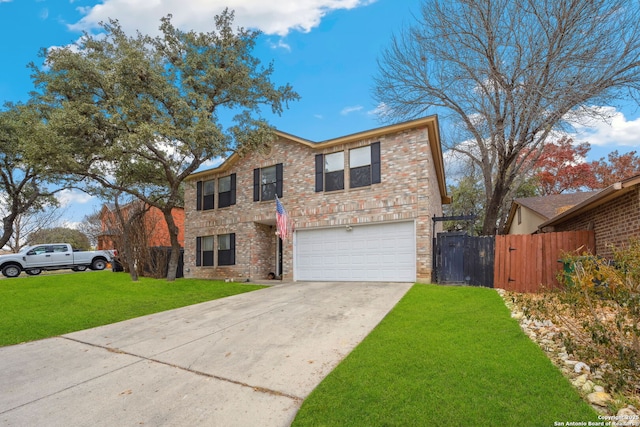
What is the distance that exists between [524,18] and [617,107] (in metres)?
4.37

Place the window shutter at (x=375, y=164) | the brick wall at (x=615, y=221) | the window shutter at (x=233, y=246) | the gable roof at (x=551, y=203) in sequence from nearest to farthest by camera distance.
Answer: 1. the brick wall at (x=615, y=221)
2. the window shutter at (x=375, y=164)
3. the gable roof at (x=551, y=203)
4. the window shutter at (x=233, y=246)

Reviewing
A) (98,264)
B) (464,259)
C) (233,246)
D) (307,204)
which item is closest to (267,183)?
(307,204)

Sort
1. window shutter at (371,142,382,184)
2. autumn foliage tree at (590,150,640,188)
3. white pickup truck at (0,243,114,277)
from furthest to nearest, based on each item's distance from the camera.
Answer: autumn foliage tree at (590,150,640,188)
white pickup truck at (0,243,114,277)
window shutter at (371,142,382,184)

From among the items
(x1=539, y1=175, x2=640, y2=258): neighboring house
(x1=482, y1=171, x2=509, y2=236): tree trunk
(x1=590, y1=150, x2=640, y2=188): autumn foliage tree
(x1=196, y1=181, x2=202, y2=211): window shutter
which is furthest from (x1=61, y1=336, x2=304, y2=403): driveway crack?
(x1=590, y1=150, x2=640, y2=188): autumn foliage tree

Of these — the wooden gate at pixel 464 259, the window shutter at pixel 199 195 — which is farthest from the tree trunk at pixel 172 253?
the wooden gate at pixel 464 259

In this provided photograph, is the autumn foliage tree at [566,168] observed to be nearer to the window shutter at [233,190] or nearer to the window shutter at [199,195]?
the window shutter at [233,190]

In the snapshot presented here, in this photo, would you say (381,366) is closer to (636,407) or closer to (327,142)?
(636,407)

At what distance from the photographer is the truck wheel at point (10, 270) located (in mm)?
16891

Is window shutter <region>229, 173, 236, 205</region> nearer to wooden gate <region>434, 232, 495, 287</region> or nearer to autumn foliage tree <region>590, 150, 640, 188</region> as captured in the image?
wooden gate <region>434, 232, 495, 287</region>

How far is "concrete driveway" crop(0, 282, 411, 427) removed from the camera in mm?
3314

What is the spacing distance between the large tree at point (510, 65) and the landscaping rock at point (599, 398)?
11.2 m

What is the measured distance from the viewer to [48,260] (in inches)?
712

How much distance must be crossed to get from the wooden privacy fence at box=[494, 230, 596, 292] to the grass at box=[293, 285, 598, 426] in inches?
194

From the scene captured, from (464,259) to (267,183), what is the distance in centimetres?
809
